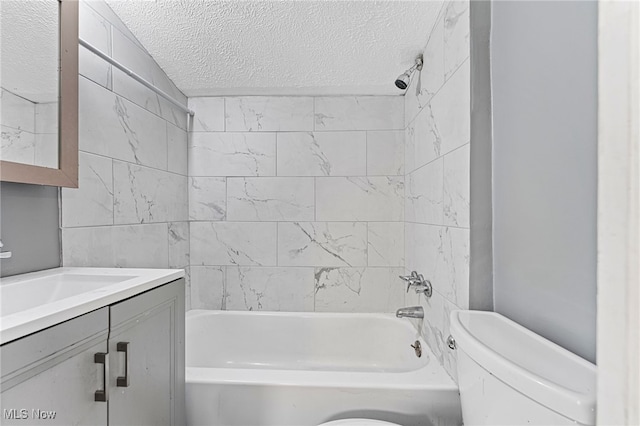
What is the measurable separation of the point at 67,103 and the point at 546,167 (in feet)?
5.31

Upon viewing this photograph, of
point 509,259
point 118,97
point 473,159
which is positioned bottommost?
point 509,259

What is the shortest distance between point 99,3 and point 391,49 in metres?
1.47

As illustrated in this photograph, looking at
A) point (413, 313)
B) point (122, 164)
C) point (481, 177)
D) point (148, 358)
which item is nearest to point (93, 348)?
point (148, 358)

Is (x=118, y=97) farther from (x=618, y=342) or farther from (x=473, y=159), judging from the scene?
(x=618, y=342)

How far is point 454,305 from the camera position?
145 cm

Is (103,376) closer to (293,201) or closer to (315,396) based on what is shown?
(315,396)

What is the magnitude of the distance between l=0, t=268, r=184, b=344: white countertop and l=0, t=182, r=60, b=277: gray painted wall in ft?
0.16

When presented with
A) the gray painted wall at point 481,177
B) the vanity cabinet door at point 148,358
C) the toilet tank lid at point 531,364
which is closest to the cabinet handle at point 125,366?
the vanity cabinet door at point 148,358

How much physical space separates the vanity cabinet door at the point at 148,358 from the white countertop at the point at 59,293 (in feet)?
0.13

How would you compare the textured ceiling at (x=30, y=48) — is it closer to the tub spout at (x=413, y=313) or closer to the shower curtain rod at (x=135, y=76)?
the shower curtain rod at (x=135, y=76)

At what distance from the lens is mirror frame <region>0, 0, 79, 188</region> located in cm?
130

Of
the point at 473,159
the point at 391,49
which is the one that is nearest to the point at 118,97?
the point at 391,49

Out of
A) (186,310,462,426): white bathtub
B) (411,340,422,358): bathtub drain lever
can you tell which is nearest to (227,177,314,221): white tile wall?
(411,340,422,358): bathtub drain lever

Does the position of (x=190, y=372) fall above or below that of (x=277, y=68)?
below
